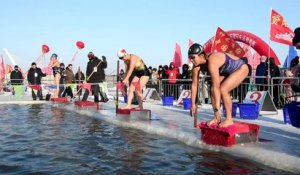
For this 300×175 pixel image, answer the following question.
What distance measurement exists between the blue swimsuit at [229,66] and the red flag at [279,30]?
271 inches

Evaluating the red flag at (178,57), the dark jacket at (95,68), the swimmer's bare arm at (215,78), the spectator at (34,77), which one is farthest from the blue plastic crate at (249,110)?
the red flag at (178,57)

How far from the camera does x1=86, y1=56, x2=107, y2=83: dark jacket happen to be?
16.8m

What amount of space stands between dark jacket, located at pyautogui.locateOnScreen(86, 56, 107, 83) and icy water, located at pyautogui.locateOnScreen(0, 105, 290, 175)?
8.83 metres

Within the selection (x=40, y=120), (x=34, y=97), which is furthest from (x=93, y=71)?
(x=40, y=120)

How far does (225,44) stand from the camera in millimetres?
14461

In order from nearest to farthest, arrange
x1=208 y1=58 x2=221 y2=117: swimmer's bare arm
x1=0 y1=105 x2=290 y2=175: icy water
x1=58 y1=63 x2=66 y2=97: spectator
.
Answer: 1. x1=0 y1=105 x2=290 y2=175: icy water
2. x1=208 y1=58 x2=221 y2=117: swimmer's bare arm
3. x1=58 y1=63 x2=66 y2=97: spectator

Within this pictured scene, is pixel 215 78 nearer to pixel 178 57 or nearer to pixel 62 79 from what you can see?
pixel 62 79

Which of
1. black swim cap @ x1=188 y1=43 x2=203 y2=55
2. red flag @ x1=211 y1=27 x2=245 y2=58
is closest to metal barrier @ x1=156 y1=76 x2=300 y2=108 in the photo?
red flag @ x1=211 y1=27 x2=245 y2=58

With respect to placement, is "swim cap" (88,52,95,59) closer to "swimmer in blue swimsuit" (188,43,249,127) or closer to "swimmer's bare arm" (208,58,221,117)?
"swimmer in blue swimsuit" (188,43,249,127)

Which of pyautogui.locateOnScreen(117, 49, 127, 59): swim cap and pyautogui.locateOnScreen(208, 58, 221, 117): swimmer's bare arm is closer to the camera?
pyautogui.locateOnScreen(208, 58, 221, 117): swimmer's bare arm

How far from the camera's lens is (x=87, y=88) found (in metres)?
16.3

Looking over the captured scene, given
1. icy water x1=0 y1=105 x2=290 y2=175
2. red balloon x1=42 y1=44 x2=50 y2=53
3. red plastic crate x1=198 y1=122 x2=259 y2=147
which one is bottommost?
icy water x1=0 y1=105 x2=290 y2=175

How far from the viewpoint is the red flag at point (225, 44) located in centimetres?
1395

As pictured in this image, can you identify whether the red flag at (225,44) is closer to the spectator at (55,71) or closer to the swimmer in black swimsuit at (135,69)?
the swimmer in black swimsuit at (135,69)
